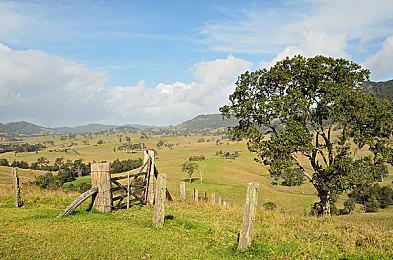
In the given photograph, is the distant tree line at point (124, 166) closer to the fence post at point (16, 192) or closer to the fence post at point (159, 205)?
the fence post at point (16, 192)

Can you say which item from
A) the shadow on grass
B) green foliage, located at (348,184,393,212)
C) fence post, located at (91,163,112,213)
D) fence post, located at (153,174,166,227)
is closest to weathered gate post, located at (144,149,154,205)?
fence post, located at (91,163,112,213)

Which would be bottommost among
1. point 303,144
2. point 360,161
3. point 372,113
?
point 360,161

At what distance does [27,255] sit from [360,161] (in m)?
21.0

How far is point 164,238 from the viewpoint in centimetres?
818

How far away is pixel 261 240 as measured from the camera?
8.36m

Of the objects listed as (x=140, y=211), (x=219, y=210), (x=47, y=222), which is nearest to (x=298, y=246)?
(x=219, y=210)

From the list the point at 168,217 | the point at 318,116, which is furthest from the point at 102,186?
the point at 318,116

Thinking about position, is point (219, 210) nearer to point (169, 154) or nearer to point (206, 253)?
point (206, 253)

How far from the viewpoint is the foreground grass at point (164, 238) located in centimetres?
699

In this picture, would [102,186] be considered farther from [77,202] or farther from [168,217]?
[168,217]

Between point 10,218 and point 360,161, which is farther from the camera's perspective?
point 360,161

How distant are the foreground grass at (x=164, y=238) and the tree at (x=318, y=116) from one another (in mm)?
8778

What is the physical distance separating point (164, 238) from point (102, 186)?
14.7ft

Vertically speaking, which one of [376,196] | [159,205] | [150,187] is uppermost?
[159,205]
